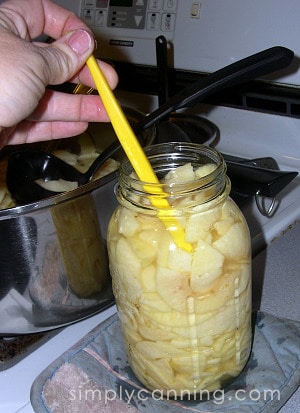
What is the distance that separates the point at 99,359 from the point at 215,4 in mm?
550

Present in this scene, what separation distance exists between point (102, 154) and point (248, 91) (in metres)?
0.31

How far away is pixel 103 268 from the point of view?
61cm

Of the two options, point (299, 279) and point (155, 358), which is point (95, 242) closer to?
point (155, 358)

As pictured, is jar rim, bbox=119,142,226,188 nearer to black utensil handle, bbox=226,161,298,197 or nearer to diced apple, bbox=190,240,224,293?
diced apple, bbox=190,240,224,293

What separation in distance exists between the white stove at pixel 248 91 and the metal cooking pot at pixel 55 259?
0.13 ft

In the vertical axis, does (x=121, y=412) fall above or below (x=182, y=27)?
below

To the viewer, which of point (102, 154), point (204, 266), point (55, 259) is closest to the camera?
point (204, 266)

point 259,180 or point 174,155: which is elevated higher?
point 174,155

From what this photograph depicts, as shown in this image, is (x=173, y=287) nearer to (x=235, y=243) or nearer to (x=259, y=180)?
(x=235, y=243)

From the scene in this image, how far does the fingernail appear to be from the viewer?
52 cm

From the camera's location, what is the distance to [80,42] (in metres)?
0.52

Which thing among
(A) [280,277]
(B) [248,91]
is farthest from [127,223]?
(B) [248,91]

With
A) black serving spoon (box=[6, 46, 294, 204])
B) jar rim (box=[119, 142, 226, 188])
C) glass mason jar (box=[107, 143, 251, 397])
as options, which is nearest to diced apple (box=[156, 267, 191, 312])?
glass mason jar (box=[107, 143, 251, 397])

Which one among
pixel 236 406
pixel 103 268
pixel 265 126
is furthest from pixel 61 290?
pixel 265 126
